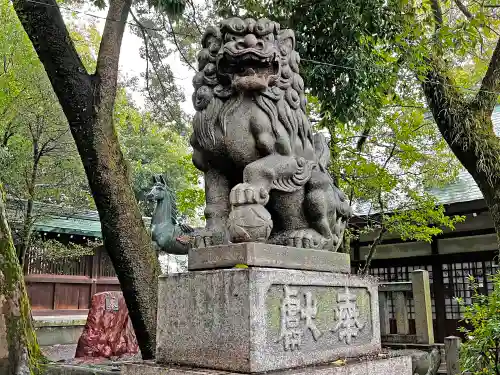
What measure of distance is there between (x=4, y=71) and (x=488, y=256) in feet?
41.8

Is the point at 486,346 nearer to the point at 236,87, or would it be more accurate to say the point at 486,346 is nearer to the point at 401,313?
the point at 401,313

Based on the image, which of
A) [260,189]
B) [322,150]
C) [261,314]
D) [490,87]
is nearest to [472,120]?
[490,87]

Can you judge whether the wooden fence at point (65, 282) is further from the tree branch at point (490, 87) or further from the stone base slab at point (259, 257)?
the stone base slab at point (259, 257)

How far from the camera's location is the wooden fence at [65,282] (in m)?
15.1

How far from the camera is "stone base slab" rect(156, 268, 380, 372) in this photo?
2469mm

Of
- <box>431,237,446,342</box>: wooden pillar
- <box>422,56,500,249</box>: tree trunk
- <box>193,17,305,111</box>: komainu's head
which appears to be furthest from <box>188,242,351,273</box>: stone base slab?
<box>431,237,446,342</box>: wooden pillar

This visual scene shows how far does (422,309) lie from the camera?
8.41m

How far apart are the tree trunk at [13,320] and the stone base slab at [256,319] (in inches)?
80.4

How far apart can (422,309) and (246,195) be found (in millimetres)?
6775

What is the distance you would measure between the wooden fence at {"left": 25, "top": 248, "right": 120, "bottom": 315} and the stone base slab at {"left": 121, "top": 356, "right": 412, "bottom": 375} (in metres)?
13.4

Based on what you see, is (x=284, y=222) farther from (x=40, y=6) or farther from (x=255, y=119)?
(x=40, y=6)

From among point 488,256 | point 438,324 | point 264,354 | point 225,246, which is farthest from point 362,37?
point 438,324

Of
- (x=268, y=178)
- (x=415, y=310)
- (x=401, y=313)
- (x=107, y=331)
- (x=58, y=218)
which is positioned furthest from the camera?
(x=58, y=218)

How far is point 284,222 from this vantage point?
3.10 m
